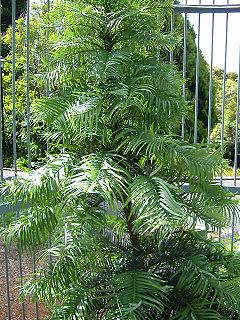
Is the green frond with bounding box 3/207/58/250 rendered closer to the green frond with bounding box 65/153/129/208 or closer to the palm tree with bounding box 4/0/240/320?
the palm tree with bounding box 4/0/240/320

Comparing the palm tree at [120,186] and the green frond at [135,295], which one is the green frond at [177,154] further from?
the green frond at [135,295]

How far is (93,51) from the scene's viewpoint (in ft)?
7.20

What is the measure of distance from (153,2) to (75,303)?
1296 mm

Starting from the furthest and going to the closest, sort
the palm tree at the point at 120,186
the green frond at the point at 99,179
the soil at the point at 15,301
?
the soil at the point at 15,301, the palm tree at the point at 120,186, the green frond at the point at 99,179

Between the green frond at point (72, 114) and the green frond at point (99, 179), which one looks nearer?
the green frond at point (99, 179)

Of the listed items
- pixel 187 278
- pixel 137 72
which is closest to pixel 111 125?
pixel 137 72

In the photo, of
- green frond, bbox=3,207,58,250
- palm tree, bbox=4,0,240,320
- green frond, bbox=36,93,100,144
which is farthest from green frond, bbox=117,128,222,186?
green frond, bbox=3,207,58,250

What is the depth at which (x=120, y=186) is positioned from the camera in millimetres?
1900

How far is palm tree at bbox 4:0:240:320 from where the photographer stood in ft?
6.46

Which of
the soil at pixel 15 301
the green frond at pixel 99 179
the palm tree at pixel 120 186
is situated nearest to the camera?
the green frond at pixel 99 179

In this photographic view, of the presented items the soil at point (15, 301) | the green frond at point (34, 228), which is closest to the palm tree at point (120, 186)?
the green frond at point (34, 228)

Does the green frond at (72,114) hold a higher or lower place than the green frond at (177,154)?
higher

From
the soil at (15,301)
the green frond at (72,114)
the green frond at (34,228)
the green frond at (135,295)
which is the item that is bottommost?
the soil at (15,301)

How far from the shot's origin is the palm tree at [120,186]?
197 cm
